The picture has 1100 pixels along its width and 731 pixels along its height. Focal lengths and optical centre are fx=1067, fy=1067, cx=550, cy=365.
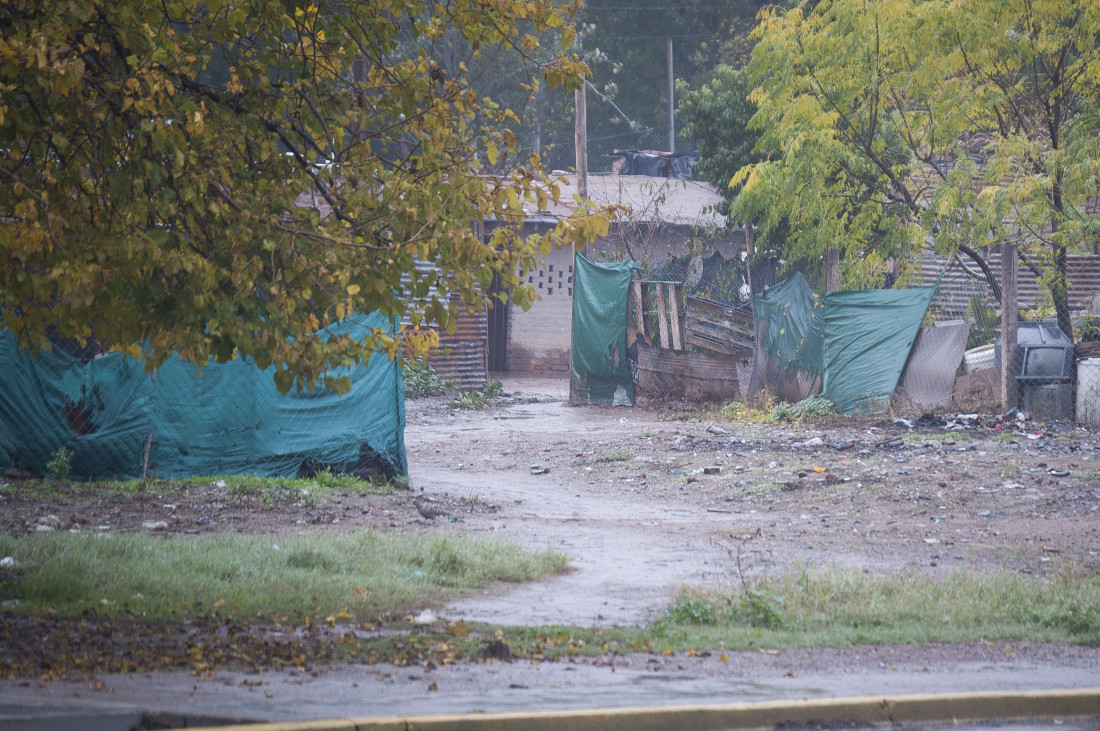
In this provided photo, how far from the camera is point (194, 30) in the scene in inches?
237

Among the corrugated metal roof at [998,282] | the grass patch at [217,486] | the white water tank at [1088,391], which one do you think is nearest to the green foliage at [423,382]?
the corrugated metal roof at [998,282]

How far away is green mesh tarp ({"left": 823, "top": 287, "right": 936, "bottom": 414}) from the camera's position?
1550 centimetres

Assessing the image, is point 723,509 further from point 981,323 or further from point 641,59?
point 641,59

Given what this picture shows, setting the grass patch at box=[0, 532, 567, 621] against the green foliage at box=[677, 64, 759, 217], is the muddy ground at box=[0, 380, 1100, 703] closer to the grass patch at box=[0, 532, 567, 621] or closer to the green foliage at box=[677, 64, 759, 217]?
the grass patch at box=[0, 532, 567, 621]

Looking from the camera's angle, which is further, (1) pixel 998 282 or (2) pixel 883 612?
(1) pixel 998 282

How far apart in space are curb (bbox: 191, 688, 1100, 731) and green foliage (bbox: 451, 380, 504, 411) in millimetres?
16168

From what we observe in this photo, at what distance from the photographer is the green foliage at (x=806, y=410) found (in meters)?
16.0

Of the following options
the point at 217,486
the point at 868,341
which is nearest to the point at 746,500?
the point at 217,486

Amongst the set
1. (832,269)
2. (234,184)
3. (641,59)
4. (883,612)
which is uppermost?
(641,59)

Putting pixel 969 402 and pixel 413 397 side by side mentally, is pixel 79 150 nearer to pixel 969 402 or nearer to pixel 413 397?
pixel 969 402

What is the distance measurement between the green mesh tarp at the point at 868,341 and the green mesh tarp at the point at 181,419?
7.59 meters

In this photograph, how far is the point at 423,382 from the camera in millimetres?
21172

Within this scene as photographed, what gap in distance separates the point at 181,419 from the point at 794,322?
10307mm

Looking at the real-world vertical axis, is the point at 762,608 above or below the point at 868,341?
below
